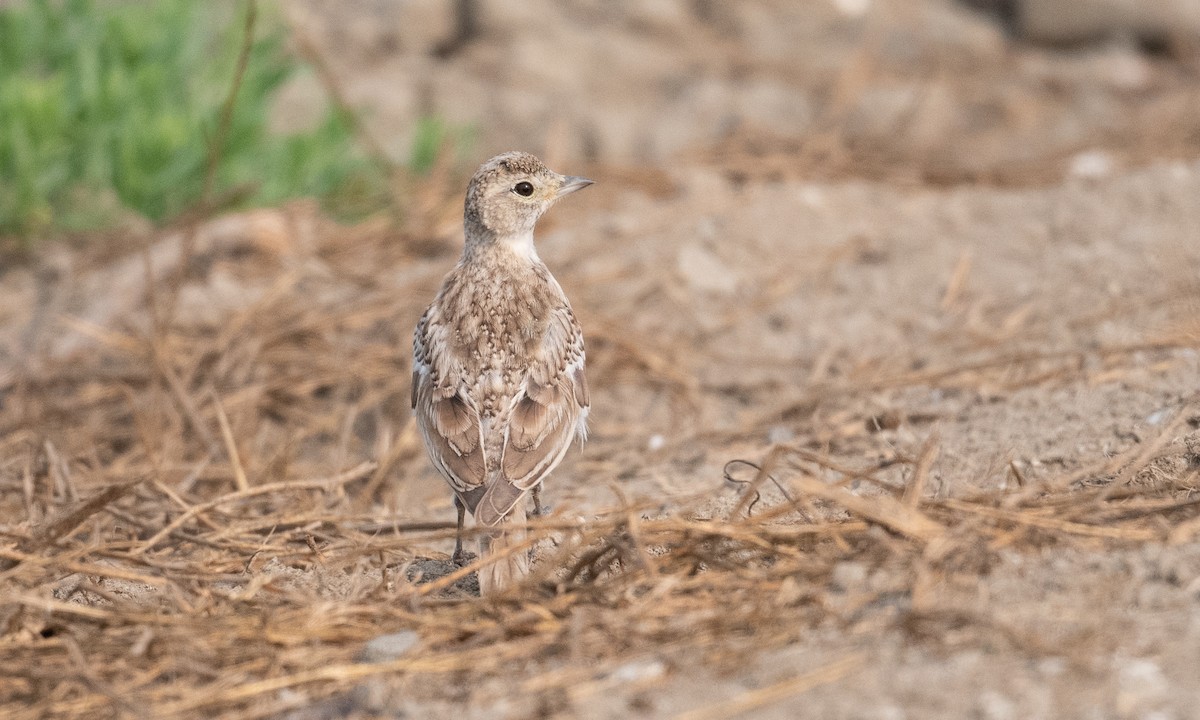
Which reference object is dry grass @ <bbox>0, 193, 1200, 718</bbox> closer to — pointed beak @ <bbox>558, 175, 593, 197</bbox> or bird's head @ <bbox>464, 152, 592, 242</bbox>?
bird's head @ <bbox>464, 152, 592, 242</bbox>

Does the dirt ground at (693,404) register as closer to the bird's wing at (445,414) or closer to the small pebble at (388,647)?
the small pebble at (388,647)

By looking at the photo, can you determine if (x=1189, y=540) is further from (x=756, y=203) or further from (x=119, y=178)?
(x=119, y=178)

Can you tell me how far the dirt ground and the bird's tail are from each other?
0.09 meters

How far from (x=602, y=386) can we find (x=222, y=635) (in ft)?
12.0

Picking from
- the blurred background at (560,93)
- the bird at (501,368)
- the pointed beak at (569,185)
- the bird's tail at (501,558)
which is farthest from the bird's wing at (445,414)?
the blurred background at (560,93)

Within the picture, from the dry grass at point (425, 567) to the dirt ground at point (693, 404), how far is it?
2cm

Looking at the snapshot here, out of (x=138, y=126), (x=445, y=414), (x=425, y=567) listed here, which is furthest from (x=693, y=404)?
(x=138, y=126)

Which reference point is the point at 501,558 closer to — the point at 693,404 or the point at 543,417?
the point at 543,417

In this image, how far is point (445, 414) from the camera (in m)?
4.80

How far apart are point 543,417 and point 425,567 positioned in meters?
0.66

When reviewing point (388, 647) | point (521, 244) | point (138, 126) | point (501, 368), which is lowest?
point (388, 647)

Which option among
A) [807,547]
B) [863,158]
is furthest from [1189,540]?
[863,158]

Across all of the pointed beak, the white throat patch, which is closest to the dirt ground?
the white throat patch

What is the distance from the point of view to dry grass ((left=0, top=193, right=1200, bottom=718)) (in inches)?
137
